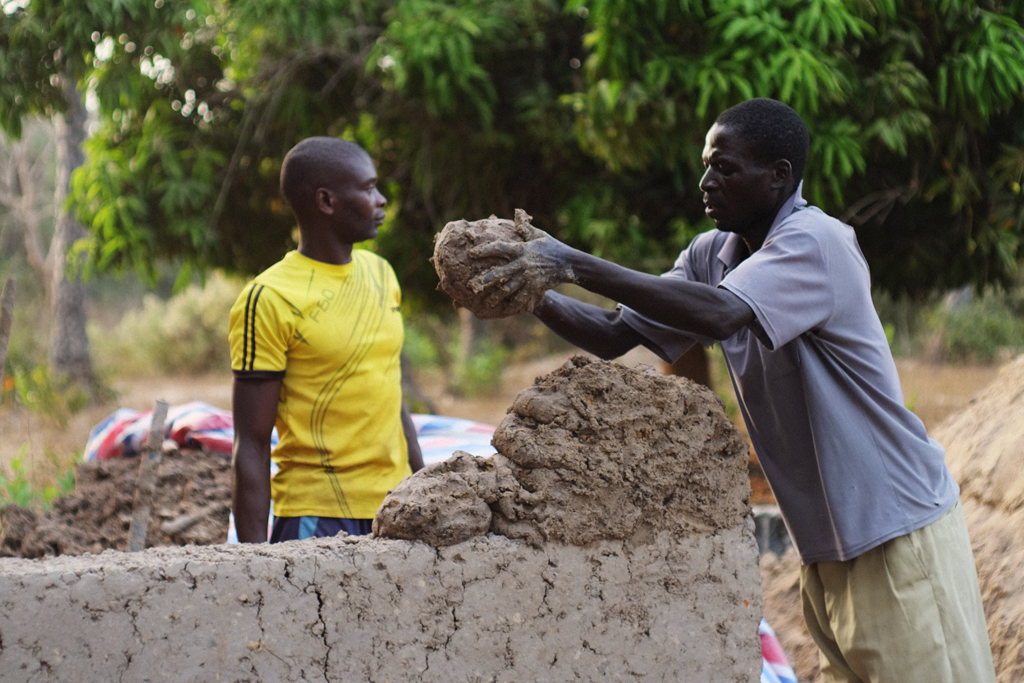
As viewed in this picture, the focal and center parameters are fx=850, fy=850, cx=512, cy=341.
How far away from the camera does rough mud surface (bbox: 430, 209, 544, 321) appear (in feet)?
5.83

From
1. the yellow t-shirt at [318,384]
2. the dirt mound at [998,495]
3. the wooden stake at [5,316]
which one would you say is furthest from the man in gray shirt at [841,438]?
the wooden stake at [5,316]

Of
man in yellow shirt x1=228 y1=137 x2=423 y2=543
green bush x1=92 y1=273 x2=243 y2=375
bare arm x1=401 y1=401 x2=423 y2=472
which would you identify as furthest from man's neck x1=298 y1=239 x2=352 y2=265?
green bush x1=92 y1=273 x2=243 y2=375

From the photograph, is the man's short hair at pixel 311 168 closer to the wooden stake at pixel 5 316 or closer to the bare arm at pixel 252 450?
the bare arm at pixel 252 450

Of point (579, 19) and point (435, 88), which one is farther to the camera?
point (579, 19)

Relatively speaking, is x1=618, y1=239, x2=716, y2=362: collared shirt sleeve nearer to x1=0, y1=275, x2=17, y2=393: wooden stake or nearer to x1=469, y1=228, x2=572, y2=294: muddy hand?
x1=469, y1=228, x2=572, y2=294: muddy hand

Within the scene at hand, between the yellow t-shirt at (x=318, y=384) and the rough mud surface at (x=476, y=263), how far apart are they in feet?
2.45

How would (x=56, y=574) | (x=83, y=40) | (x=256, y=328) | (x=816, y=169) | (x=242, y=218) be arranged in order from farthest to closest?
1. (x=242, y=218)
2. (x=83, y=40)
3. (x=816, y=169)
4. (x=256, y=328)
5. (x=56, y=574)

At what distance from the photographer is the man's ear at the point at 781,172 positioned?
2131 millimetres

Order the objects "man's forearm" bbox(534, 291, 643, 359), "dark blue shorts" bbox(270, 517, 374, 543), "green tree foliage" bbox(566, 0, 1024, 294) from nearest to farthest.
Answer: "man's forearm" bbox(534, 291, 643, 359) → "dark blue shorts" bbox(270, 517, 374, 543) → "green tree foliage" bbox(566, 0, 1024, 294)

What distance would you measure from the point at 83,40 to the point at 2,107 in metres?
0.65

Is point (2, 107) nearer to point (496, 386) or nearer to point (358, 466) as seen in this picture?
point (358, 466)

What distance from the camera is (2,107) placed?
493cm

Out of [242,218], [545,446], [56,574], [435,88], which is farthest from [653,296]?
[242,218]

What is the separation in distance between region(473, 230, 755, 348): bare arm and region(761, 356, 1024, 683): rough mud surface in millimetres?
2155
